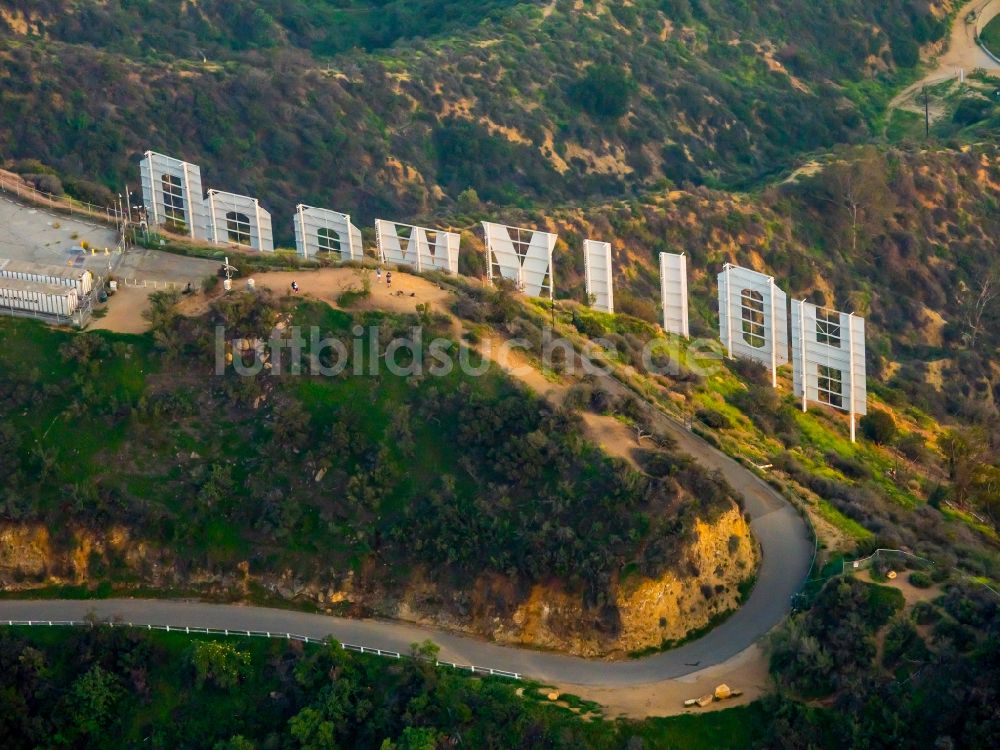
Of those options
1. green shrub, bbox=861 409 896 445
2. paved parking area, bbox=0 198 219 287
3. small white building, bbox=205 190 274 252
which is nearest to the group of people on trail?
paved parking area, bbox=0 198 219 287

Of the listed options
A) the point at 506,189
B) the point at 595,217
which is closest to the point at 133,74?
the point at 506,189

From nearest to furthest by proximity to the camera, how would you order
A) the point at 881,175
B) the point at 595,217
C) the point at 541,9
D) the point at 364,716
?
the point at 364,716, the point at 595,217, the point at 881,175, the point at 541,9

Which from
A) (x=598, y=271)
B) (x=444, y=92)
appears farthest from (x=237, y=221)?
(x=444, y=92)

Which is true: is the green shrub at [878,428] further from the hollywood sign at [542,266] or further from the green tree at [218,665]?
the green tree at [218,665]

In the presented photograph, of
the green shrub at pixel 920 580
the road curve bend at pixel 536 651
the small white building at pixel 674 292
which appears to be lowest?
the road curve bend at pixel 536 651

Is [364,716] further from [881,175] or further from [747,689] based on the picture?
[881,175]

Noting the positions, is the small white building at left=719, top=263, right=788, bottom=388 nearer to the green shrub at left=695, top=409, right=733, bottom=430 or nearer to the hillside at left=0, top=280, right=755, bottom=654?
the green shrub at left=695, top=409, right=733, bottom=430

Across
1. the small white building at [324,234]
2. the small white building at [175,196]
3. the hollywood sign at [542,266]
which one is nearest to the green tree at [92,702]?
the hollywood sign at [542,266]
